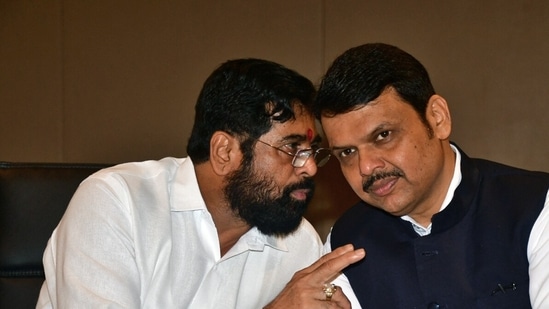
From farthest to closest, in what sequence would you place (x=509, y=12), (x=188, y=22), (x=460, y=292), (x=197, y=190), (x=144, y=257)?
(x=188, y=22), (x=509, y=12), (x=197, y=190), (x=144, y=257), (x=460, y=292)

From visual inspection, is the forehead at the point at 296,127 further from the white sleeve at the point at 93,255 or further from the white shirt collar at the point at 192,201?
Answer: the white sleeve at the point at 93,255

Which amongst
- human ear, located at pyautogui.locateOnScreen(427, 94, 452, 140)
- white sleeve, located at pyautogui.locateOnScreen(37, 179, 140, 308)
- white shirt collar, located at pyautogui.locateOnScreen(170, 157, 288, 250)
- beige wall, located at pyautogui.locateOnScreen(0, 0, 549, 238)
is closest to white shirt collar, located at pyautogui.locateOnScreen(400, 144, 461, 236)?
human ear, located at pyautogui.locateOnScreen(427, 94, 452, 140)

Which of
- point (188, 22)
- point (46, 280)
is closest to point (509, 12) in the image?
point (188, 22)

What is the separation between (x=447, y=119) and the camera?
1702 mm

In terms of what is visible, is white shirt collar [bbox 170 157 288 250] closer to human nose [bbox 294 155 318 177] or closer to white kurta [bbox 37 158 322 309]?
white kurta [bbox 37 158 322 309]

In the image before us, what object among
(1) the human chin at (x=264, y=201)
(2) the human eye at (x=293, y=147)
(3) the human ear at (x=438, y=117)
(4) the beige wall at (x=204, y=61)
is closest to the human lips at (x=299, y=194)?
(1) the human chin at (x=264, y=201)

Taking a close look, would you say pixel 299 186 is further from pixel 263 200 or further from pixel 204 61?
pixel 204 61

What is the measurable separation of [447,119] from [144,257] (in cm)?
82

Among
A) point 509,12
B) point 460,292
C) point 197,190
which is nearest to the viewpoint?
point 460,292

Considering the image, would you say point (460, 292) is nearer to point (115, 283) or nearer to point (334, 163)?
point (115, 283)

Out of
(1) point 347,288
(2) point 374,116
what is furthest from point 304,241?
(2) point 374,116

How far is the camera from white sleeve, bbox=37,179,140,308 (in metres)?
1.68

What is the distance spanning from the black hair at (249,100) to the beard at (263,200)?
0.08 metres

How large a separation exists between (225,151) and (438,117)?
2.03 feet
